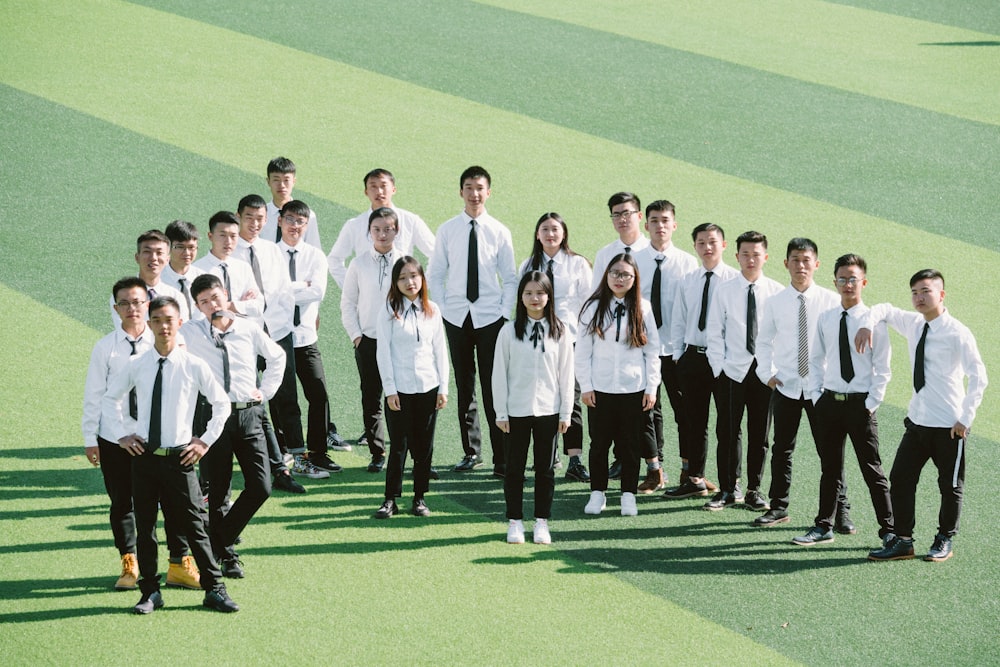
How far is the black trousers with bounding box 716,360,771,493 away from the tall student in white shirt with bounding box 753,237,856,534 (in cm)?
12

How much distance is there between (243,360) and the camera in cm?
805

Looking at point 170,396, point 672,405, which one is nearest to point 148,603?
point 170,396

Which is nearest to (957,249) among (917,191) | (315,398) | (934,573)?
(917,191)

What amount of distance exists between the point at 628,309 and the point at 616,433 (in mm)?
1005

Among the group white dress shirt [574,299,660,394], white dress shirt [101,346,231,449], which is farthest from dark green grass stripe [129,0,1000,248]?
white dress shirt [101,346,231,449]

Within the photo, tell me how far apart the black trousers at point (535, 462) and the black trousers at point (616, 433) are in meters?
0.53

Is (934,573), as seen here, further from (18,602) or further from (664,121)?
(664,121)

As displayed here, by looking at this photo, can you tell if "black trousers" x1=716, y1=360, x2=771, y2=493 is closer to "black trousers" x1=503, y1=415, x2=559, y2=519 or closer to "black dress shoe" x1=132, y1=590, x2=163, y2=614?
"black trousers" x1=503, y1=415, x2=559, y2=519

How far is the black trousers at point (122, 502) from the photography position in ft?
25.6

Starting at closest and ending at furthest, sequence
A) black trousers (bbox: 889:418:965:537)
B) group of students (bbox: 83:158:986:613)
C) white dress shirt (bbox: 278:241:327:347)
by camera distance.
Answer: group of students (bbox: 83:158:986:613), black trousers (bbox: 889:418:965:537), white dress shirt (bbox: 278:241:327:347)

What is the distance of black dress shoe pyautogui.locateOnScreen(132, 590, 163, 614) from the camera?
7531mm

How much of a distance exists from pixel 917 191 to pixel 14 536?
1303 centimetres

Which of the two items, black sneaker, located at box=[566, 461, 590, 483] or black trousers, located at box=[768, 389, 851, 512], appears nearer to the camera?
black trousers, located at box=[768, 389, 851, 512]

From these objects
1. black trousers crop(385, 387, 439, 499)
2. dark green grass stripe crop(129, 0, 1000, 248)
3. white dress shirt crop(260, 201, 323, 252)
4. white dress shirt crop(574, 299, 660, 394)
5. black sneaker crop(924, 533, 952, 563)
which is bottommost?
black sneaker crop(924, 533, 952, 563)
